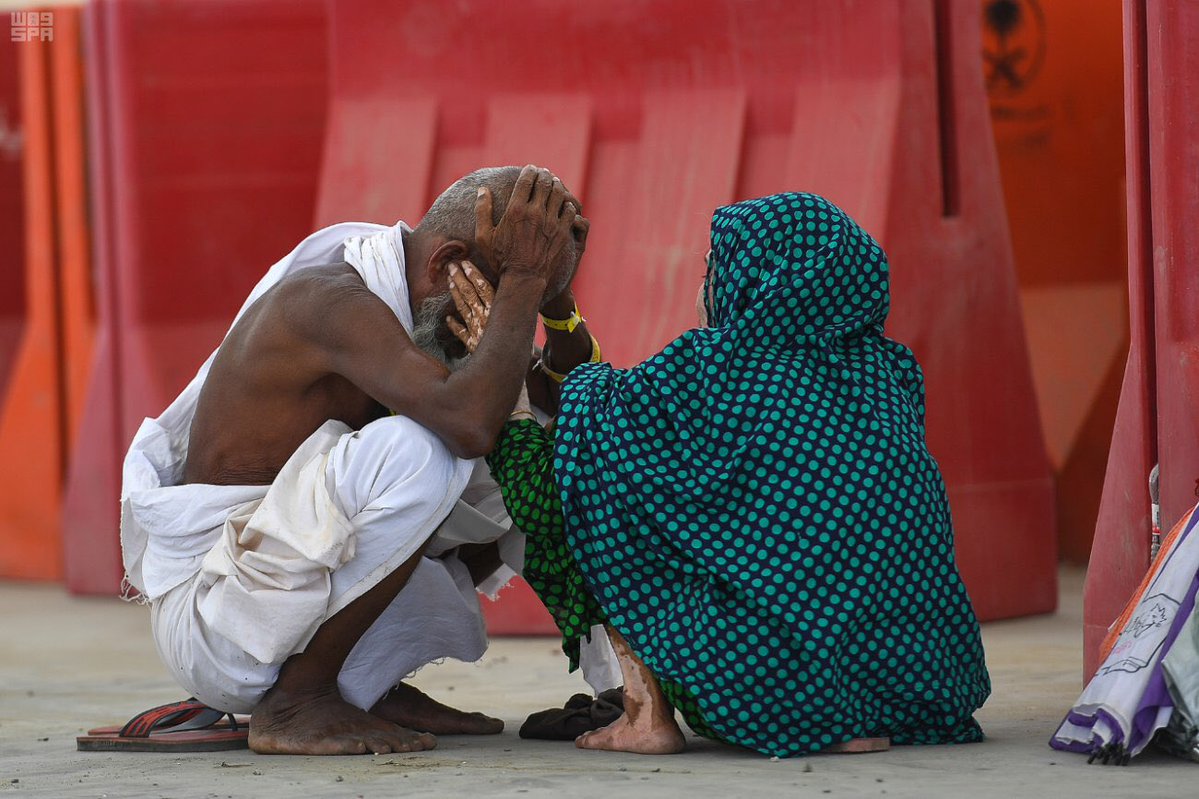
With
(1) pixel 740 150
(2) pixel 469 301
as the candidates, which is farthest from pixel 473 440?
(1) pixel 740 150

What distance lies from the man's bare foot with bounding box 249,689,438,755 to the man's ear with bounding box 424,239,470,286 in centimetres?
82

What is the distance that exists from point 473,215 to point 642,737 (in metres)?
1.05

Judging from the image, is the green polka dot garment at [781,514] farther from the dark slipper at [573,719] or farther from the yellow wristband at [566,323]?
the yellow wristband at [566,323]

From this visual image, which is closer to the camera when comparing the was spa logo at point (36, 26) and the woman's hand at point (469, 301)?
the woman's hand at point (469, 301)

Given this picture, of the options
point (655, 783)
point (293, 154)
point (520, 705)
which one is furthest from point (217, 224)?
point (655, 783)

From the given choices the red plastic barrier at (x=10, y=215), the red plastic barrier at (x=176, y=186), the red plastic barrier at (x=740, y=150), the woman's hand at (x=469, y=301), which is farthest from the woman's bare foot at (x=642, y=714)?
the red plastic barrier at (x=10, y=215)

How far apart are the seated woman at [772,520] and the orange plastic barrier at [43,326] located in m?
4.81

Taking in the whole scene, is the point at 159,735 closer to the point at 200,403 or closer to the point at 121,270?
the point at 200,403

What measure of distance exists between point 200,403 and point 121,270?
12.0 ft

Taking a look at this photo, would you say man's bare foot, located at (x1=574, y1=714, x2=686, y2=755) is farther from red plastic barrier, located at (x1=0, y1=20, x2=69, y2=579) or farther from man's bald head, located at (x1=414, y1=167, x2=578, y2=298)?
red plastic barrier, located at (x1=0, y1=20, x2=69, y2=579)

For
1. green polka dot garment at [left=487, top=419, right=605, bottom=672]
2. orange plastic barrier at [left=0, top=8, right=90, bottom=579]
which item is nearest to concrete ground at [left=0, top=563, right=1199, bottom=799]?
green polka dot garment at [left=487, top=419, right=605, bottom=672]

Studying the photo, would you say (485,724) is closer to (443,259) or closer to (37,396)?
(443,259)

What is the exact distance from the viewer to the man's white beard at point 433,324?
10.6ft

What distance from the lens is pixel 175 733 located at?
319 cm
